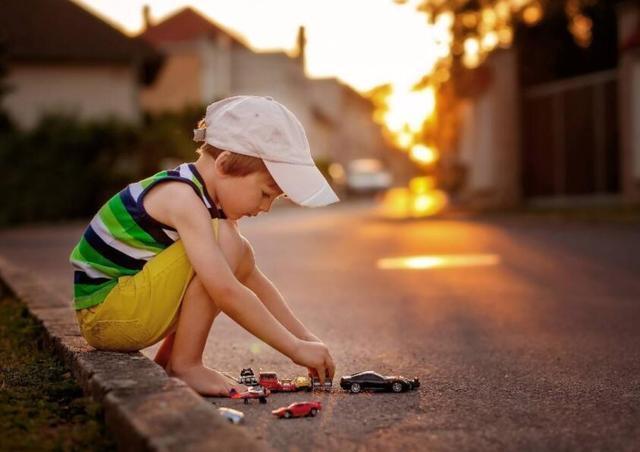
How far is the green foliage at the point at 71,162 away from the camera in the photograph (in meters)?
26.2

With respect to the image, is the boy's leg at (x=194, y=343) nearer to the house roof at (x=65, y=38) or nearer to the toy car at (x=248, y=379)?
the toy car at (x=248, y=379)

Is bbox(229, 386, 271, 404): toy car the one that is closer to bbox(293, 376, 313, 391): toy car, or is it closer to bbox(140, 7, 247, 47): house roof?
bbox(293, 376, 313, 391): toy car

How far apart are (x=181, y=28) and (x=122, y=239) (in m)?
60.7

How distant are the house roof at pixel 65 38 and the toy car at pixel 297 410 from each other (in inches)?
1190

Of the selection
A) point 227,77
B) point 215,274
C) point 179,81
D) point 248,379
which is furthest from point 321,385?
point 227,77

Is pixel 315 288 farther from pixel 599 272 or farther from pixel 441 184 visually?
pixel 441 184

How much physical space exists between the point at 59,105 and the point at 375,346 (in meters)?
27.7

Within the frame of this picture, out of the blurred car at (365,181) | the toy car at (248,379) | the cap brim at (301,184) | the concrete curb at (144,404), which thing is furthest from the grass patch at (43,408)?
the blurred car at (365,181)

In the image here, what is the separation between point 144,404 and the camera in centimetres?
292

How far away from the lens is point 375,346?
5191 millimetres

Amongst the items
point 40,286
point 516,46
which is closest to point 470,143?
point 516,46

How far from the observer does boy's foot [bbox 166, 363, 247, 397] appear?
3625mm

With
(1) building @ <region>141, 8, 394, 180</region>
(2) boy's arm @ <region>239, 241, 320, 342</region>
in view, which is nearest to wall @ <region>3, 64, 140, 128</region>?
(1) building @ <region>141, 8, 394, 180</region>

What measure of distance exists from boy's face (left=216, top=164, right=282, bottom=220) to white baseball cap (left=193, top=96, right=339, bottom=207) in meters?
0.08
